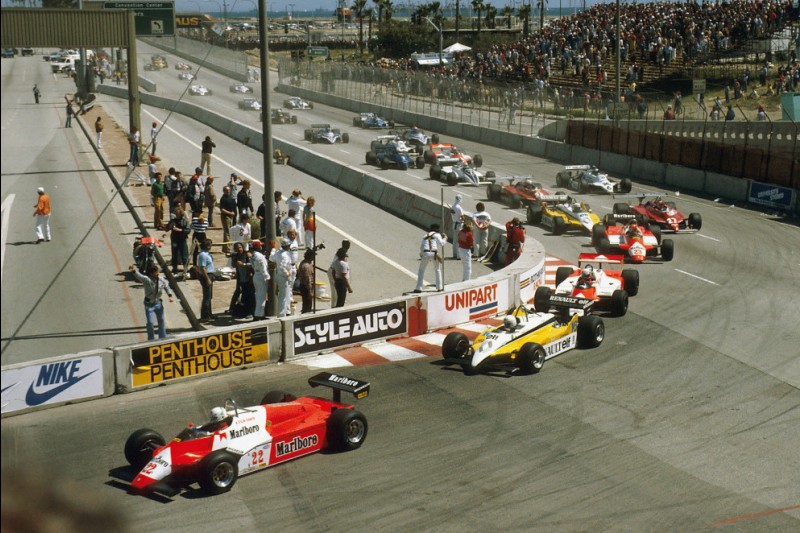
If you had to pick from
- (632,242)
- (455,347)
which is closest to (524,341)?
(455,347)

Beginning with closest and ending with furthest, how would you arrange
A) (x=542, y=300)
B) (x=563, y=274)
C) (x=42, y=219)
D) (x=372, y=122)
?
(x=542, y=300)
(x=563, y=274)
(x=42, y=219)
(x=372, y=122)

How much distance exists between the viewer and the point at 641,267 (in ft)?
82.6

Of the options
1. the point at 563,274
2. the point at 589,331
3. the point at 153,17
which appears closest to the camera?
the point at 589,331

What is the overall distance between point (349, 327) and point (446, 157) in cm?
2475

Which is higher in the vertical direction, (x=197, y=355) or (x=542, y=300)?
(x=542, y=300)

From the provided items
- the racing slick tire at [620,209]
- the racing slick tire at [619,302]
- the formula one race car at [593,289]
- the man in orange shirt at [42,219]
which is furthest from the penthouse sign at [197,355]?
the racing slick tire at [620,209]

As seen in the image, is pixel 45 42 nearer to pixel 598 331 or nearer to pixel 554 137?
pixel 598 331

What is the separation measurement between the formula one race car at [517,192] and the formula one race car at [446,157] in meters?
5.97

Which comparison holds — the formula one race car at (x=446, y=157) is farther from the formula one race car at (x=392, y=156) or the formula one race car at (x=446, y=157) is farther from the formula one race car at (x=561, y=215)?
the formula one race car at (x=561, y=215)

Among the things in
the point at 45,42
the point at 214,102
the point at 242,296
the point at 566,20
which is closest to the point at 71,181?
the point at 45,42

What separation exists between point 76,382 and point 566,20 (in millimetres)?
63358

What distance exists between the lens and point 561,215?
1163 inches

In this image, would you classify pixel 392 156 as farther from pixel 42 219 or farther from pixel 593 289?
pixel 593 289

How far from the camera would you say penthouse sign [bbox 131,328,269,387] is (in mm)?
15245
